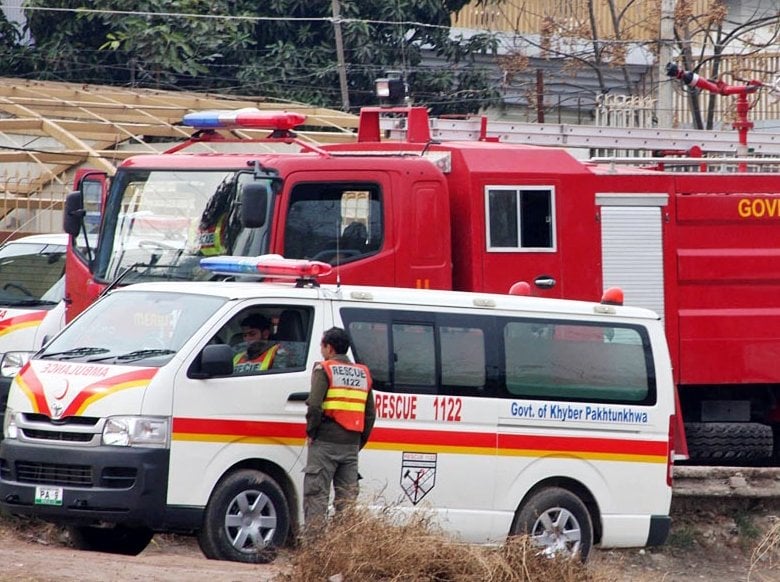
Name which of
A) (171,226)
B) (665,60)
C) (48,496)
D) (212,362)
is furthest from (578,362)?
(665,60)

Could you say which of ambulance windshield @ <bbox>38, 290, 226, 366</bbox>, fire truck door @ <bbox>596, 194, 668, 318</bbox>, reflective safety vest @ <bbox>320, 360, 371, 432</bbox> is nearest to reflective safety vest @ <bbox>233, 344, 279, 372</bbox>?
ambulance windshield @ <bbox>38, 290, 226, 366</bbox>

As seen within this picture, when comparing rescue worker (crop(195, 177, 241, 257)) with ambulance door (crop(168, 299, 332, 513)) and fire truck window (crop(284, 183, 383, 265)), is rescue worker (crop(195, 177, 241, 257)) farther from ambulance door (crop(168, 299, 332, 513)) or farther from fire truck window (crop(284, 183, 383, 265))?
ambulance door (crop(168, 299, 332, 513))

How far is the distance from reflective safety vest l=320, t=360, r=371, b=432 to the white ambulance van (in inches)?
13.9

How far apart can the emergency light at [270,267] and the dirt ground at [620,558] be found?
1.81m

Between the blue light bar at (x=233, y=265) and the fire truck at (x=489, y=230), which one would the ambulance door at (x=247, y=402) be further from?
the fire truck at (x=489, y=230)

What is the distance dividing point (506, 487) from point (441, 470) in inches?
21.6

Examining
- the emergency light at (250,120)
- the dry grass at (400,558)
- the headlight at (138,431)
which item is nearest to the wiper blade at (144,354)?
the headlight at (138,431)

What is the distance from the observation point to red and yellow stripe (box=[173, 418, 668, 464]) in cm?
884

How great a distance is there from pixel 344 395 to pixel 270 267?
112 cm

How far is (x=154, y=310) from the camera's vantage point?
9336 mm

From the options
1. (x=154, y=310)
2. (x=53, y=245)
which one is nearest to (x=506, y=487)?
(x=154, y=310)

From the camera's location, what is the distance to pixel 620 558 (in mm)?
11734

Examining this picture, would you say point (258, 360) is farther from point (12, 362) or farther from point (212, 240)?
point (12, 362)

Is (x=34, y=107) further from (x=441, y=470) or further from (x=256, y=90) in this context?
(x=441, y=470)
